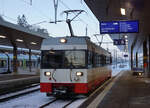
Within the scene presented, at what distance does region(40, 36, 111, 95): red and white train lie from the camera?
1140cm

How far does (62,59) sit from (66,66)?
38cm

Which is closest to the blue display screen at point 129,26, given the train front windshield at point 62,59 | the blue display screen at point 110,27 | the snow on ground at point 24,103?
the blue display screen at point 110,27

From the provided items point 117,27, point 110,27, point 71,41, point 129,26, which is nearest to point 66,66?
point 71,41

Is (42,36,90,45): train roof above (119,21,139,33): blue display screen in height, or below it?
below

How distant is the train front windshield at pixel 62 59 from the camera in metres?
11.5

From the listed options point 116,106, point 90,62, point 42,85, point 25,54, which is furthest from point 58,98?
point 25,54

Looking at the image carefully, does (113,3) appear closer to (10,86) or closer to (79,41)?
(79,41)

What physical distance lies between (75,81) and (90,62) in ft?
4.42

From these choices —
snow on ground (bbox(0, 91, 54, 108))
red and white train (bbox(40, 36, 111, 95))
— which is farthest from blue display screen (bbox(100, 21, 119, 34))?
snow on ground (bbox(0, 91, 54, 108))

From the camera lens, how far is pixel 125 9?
1574cm

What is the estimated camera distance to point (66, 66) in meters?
11.5

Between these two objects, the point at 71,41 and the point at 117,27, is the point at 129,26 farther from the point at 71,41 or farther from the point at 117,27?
the point at 71,41

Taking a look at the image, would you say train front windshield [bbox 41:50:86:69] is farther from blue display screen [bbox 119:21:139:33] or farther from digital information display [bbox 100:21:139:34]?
blue display screen [bbox 119:21:139:33]

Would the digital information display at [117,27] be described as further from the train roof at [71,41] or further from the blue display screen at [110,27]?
the train roof at [71,41]
